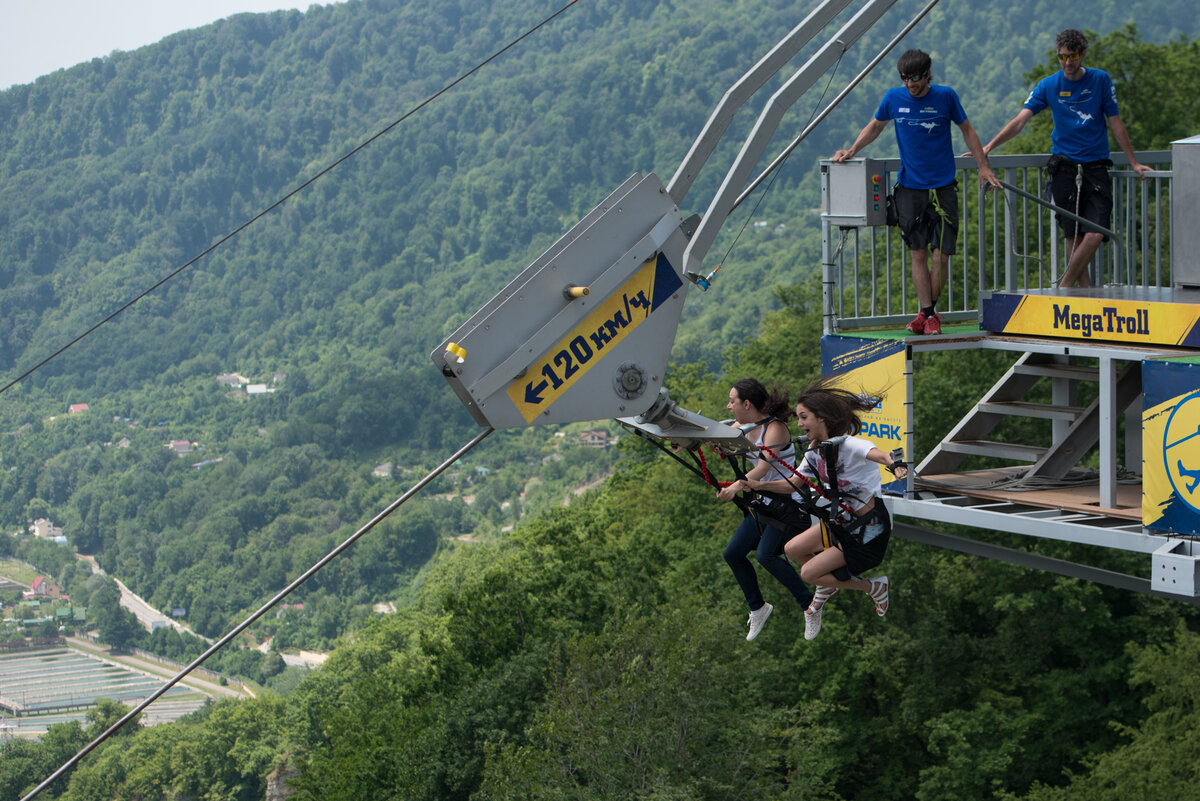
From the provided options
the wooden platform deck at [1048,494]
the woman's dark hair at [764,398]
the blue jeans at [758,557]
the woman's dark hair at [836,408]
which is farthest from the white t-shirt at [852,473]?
the wooden platform deck at [1048,494]

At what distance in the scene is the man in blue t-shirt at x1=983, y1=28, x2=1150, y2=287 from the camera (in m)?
11.1

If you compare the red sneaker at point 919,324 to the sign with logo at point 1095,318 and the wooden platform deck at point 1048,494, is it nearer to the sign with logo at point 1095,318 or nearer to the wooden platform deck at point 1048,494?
the sign with logo at point 1095,318

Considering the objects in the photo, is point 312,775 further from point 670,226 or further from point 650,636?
point 670,226

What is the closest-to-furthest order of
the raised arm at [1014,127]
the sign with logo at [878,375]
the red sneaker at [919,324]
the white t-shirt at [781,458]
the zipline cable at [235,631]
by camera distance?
1. the zipline cable at [235,631]
2. the white t-shirt at [781,458]
3. the raised arm at [1014,127]
4. the sign with logo at [878,375]
5. the red sneaker at [919,324]

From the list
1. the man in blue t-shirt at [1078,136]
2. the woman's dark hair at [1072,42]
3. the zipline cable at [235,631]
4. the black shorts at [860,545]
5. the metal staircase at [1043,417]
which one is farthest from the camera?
the metal staircase at [1043,417]

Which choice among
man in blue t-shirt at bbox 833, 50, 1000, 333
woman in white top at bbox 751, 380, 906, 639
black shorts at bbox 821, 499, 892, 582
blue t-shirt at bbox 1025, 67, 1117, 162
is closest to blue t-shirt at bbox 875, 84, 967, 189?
man in blue t-shirt at bbox 833, 50, 1000, 333

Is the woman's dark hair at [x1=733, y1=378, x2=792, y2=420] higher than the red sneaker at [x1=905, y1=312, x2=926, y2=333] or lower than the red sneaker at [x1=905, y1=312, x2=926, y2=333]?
higher

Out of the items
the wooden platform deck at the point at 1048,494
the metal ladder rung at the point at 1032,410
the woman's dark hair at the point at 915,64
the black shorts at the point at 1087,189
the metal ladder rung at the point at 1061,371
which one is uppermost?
the woman's dark hair at the point at 915,64

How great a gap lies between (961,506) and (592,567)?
97.7ft

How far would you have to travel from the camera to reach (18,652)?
177m

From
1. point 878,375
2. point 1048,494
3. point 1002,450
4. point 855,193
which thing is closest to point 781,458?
point 878,375

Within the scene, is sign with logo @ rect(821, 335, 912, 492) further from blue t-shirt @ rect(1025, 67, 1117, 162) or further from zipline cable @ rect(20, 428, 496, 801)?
zipline cable @ rect(20, 428, 496, 801)

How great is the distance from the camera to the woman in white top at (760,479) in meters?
8.77

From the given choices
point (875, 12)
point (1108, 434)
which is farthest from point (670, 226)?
point (1108, 434)
